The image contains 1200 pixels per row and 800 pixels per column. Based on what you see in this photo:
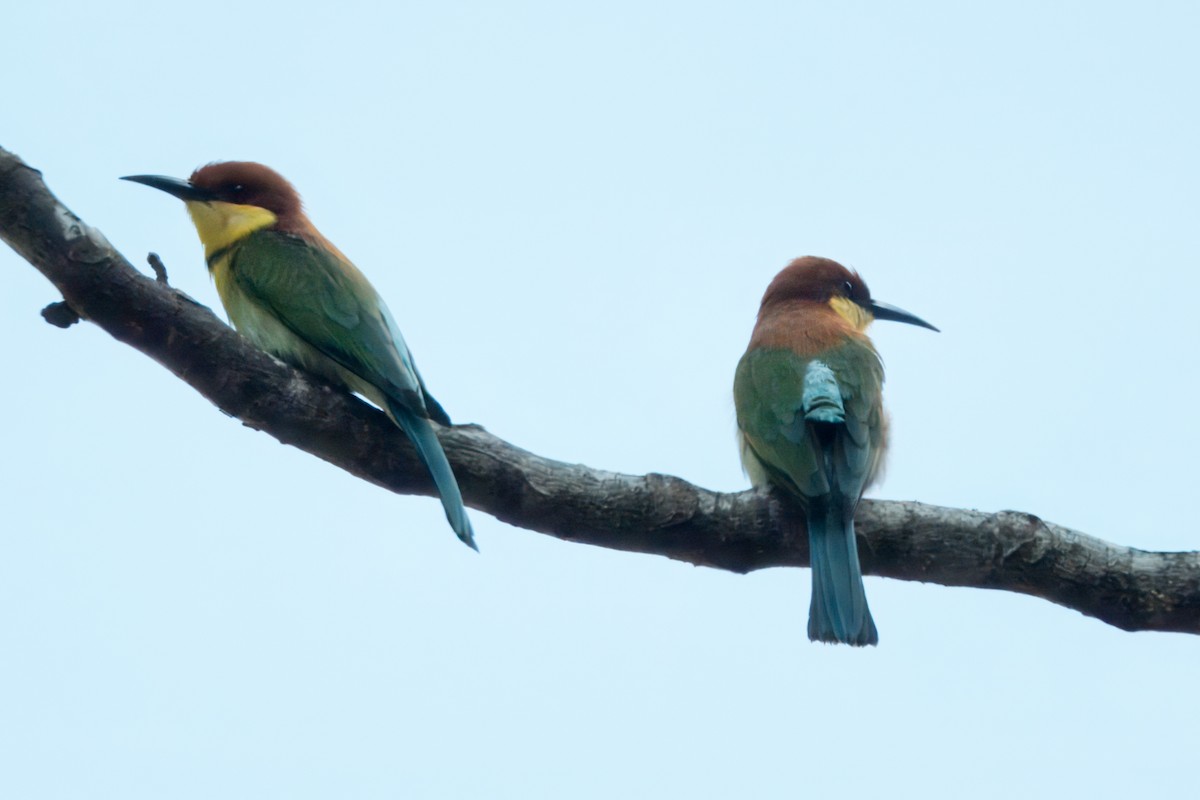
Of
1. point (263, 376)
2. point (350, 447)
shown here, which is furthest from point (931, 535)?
point (263, 376)

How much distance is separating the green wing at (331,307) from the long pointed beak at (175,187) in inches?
16.2

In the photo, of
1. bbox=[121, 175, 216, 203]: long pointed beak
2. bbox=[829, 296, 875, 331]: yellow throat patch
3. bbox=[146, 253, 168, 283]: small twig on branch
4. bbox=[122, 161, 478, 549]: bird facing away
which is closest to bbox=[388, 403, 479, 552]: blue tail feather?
bbox=[122, 161, 478, 549]: bird facing away

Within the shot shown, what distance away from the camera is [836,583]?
3055 mm

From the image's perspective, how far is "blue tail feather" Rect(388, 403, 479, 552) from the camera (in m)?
2.79

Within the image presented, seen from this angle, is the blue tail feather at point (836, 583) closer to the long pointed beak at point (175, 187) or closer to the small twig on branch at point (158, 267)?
the small twig on branch at point (158, 267)

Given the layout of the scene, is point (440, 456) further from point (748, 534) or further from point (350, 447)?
point (748, 534)

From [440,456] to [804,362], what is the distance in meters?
1.63

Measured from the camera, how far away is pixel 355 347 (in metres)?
3.39

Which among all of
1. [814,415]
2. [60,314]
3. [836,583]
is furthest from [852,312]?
[60,314]

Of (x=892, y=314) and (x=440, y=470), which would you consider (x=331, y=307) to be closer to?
(x=440, y=470)

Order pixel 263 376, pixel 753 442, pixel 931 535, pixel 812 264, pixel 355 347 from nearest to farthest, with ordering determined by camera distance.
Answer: pixel 263 376 < pixel 931 535 < pixel 355 347 < pixel 753 442 < pixel 812 264

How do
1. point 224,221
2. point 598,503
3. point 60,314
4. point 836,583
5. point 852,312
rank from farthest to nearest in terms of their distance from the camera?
1. point 852,312
2. point 224,221
3. point 836,583
4. point 598,503
5. point 60,314

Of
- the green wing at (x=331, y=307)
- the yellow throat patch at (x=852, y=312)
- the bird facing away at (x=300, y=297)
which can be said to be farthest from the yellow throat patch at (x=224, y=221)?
the yellow throat patch at (x=852, y=312)

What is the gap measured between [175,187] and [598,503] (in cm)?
218
